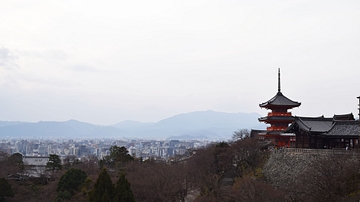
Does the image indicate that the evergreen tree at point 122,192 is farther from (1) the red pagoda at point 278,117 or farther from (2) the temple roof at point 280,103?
(2) the temple roof at point 280,103

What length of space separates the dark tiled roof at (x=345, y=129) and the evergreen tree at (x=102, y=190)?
1489 centimetres

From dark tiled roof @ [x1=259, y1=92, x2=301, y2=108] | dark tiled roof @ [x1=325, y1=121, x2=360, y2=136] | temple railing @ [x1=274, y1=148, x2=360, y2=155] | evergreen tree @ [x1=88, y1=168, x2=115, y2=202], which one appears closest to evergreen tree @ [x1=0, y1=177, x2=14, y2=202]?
evergreen tree @ [x1=88, y1=168, x2=115, y2=202]

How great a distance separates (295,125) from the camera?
27.2m

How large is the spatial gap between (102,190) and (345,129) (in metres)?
16.2

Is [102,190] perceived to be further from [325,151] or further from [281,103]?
[281,103]

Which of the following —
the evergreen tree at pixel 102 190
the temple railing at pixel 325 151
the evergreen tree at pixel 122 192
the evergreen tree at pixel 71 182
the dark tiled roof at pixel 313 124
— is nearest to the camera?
the evergreen tree at pixel 102 190

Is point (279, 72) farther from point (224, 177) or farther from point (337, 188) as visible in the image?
point (337, 188)

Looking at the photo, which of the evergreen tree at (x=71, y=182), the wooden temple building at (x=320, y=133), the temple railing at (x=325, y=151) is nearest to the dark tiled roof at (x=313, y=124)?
the wooden temple building at (x=320, y=133)

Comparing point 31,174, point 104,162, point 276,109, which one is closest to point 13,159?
point 31,174

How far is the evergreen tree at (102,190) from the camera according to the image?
59.7 ft

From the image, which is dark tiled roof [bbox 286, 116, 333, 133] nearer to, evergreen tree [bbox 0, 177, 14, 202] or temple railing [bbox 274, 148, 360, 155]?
temple railing [bbox 274, 148, 360, 155]

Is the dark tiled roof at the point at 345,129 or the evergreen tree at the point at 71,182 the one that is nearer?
the dark tiled roof at the point at 345,129

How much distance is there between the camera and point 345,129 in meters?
24.6

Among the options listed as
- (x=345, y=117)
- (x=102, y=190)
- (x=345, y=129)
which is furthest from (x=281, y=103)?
(x=102, y=190)
